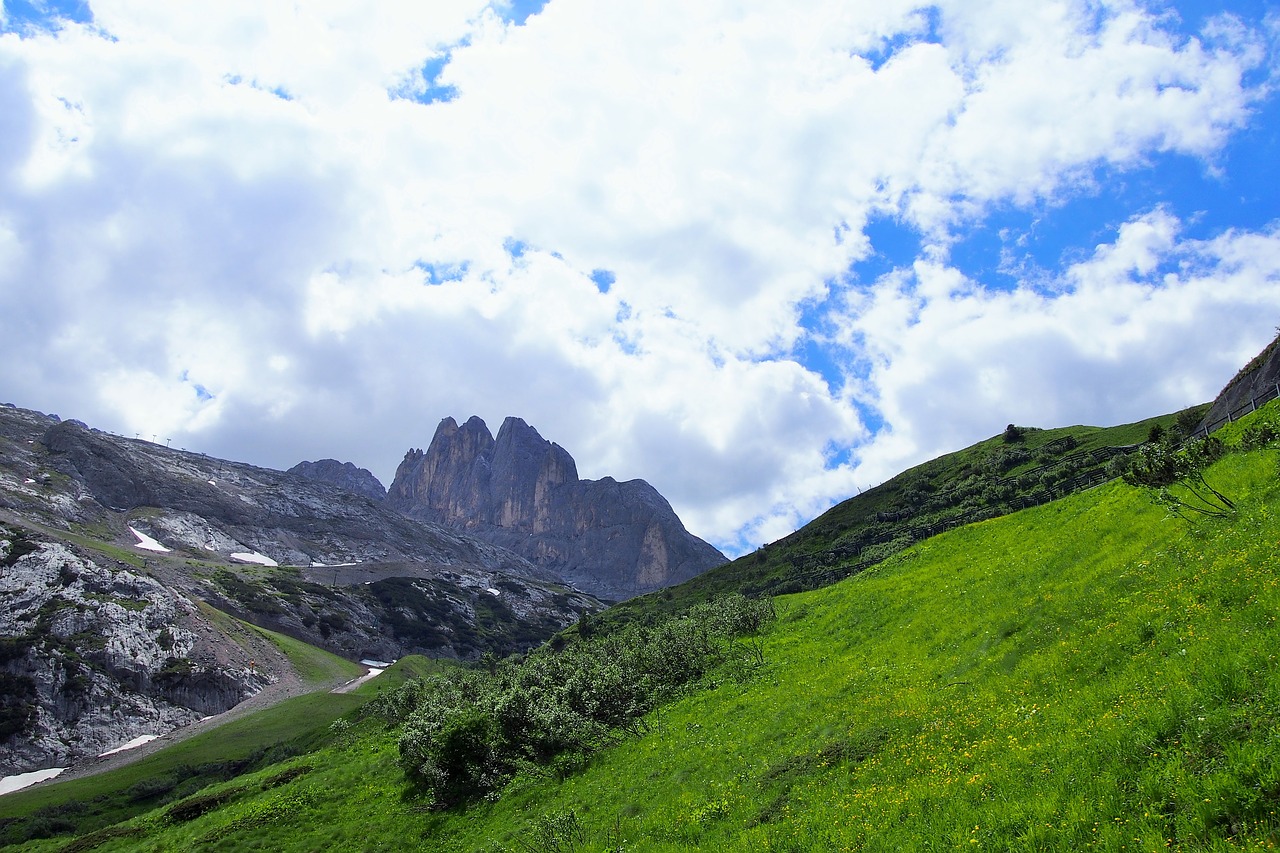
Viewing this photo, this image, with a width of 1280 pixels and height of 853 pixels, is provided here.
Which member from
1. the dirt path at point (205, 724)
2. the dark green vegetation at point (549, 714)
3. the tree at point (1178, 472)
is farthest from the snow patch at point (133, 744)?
the tree at point (1178, 472)

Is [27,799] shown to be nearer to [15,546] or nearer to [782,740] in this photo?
[15,546]

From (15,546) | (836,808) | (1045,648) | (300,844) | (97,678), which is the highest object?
(15,546)

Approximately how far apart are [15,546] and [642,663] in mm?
170717

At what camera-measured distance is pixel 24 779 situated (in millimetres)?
98125

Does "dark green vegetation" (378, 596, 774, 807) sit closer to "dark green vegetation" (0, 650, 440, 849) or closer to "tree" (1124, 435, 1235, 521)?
"tree" (1124, 435, 1235, 521)

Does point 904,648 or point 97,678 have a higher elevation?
point 97,678

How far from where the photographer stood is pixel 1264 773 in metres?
10.5

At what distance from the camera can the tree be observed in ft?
82.4

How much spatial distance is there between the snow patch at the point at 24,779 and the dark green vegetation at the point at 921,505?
105 m

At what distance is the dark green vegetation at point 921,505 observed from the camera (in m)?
118

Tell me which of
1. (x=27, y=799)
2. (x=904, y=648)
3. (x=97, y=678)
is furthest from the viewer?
(x=97, y=678)

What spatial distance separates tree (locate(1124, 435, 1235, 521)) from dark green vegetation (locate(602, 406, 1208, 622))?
75.2 metres

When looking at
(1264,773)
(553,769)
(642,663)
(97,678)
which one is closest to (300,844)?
(553,769)

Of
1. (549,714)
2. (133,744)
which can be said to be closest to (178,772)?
(133,744)
